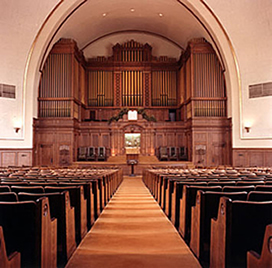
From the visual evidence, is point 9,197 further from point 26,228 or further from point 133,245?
point 133,245

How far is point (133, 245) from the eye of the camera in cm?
331

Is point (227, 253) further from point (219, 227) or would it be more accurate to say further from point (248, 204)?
point (248, 204)

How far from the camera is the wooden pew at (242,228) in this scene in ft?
7.07

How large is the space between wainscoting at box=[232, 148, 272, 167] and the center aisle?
1094 centimetres

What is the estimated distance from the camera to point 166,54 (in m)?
22.0

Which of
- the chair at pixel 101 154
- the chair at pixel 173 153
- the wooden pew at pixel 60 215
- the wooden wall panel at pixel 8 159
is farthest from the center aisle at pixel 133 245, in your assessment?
the chair at pixel 173 153

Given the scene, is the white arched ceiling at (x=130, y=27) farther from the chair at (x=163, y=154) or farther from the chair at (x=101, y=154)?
the chair at (x=163, y=154)

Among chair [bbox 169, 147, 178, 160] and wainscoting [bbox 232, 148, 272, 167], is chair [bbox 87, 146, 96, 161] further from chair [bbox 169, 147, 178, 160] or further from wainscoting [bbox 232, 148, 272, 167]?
wainscoting [bbox 232, 148, 272, 167]

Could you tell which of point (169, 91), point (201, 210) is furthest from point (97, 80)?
point (201, 210)

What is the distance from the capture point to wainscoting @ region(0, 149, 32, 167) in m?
14.2

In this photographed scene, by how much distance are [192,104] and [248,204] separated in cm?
1556

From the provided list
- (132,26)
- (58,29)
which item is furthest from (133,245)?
(132,26)

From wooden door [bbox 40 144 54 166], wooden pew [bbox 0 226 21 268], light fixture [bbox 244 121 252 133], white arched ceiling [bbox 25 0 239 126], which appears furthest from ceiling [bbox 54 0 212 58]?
wooden pew [bbox 0 226 21 268]

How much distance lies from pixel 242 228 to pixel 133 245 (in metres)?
1.51
